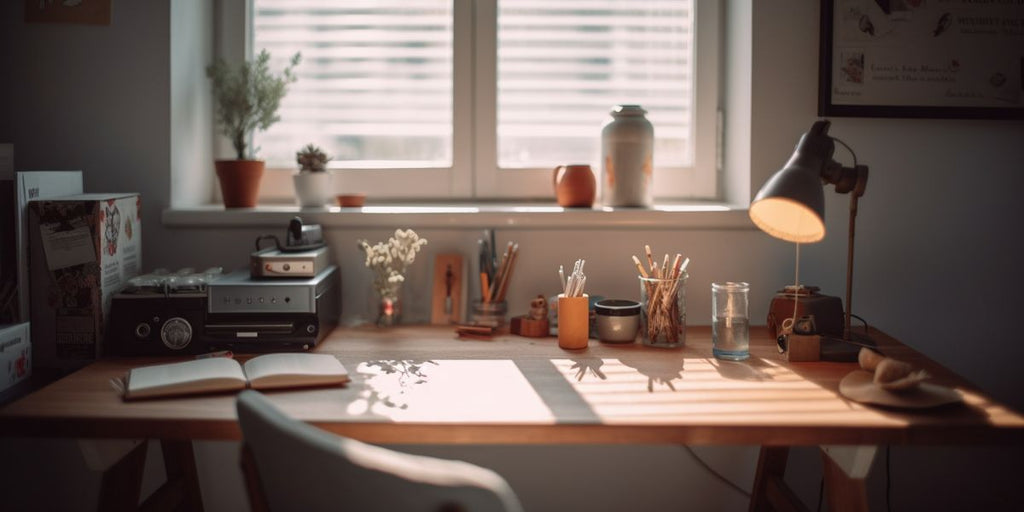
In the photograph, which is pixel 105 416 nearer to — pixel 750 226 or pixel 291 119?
pixel 291 119

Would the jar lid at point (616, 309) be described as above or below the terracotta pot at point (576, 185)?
below

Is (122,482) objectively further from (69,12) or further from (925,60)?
(925,60)

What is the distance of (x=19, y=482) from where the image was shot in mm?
1925

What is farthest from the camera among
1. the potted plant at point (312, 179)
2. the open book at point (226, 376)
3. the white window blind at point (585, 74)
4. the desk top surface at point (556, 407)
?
the white window blind at point (585, 74)

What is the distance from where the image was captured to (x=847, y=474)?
1297 mm

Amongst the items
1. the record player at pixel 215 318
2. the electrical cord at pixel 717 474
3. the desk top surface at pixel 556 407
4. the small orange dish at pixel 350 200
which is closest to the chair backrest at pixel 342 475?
the desk top surface at pixel 556 407

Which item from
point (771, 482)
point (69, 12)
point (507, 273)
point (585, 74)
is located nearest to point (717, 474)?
point (771, 482)

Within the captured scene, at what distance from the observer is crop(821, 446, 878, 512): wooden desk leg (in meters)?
1.27

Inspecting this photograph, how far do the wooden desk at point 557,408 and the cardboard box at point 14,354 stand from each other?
0.15 metres

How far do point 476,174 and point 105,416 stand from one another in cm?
113

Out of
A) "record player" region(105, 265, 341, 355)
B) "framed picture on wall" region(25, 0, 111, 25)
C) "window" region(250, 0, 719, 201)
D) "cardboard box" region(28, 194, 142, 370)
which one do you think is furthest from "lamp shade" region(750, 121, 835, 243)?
"framed picture on wall" region(25, 0, 111, 25)

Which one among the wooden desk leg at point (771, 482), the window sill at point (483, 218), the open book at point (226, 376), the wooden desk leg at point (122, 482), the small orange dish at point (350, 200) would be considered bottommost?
the wooden desk leg at point (771, 482)

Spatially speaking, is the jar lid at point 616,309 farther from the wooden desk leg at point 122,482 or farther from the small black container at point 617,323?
the wooden desk leg at point 122,482

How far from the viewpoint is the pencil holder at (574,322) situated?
167 centimetres
